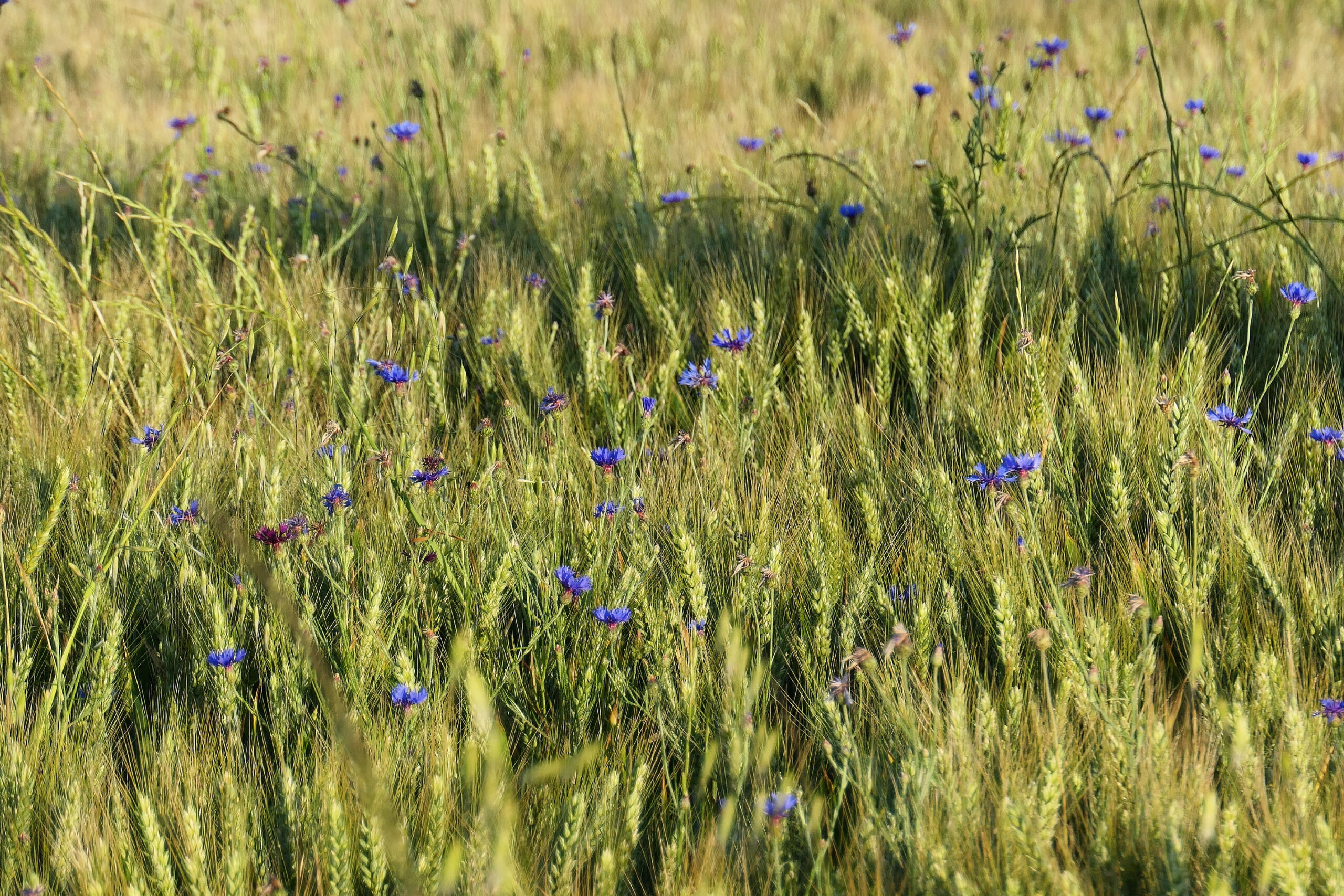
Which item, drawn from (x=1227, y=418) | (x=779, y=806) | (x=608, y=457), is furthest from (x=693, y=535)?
(x=1227, y=418)

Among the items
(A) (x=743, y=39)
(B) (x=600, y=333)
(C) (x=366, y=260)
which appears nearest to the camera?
(B) (x=600, y=333)

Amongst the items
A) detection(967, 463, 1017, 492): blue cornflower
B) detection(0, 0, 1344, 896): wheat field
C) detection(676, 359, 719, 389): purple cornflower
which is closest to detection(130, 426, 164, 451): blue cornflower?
detection(0, 0, 1344, 896): wheat field

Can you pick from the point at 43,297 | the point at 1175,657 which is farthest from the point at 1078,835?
the point at 43,297

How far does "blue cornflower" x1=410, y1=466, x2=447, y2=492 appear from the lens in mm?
1482

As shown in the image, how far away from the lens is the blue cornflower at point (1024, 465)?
1448 millimetres

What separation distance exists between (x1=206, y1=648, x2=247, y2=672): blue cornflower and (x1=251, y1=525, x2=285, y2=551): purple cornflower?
144mm

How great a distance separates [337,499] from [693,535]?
0.53 metres

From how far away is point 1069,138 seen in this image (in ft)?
9.45

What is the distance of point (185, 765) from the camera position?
125 cm

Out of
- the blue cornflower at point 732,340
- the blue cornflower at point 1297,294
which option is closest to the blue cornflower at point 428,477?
the blue cornflower at point 732,340

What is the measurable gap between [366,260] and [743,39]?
281 centimetres

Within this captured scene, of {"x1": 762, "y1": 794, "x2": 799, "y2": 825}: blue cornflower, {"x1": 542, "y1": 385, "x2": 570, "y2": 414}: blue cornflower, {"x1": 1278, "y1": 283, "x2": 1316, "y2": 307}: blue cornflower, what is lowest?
{"x1": 762, "y1": 794, "x2": 799, "y2": 825}: blue cornflower

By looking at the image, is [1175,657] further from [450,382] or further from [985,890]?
[450,382]

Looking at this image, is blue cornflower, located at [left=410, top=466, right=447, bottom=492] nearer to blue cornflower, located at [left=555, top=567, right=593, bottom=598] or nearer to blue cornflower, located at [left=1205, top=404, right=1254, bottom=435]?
blue cornflower, located at [left=555, top=567, right=593, bottom=598]
